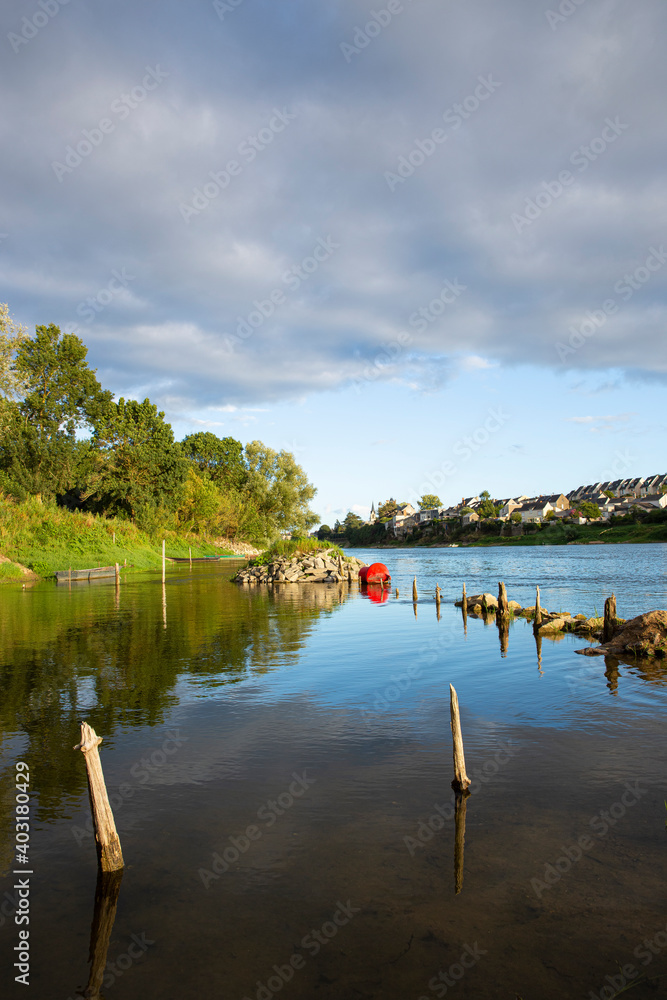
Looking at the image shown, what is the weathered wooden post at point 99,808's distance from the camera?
711 centimetres

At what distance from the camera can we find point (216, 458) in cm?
13500

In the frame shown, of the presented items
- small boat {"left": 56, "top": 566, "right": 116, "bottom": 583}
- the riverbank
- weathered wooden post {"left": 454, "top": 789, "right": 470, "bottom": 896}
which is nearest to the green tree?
small boat {"left": 56, "top": 566, "right": 116, "bottom": 583}

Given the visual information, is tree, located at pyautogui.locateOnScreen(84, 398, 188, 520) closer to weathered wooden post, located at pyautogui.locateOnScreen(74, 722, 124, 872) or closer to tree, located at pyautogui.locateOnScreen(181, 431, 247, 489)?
tree, located at pyautogui.locateOnScreen(181, 431, 247, 489)

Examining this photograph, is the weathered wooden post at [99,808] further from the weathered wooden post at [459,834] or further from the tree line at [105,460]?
the tree line at [105,460]

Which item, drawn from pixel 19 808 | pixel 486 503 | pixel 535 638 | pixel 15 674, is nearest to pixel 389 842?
pixel 19 808

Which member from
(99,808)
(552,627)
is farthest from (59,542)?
(99,808)

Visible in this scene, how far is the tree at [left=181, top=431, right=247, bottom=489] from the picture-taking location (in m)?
129

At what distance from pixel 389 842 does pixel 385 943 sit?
2.09 meters

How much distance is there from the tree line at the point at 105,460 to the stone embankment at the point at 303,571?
25.4 m

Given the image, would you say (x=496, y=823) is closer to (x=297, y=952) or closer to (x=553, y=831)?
(x=553, y=831)

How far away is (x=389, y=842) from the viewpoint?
8.72m

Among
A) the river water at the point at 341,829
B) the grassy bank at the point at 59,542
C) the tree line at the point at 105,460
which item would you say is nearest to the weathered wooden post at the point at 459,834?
the river water at the point at 341,829

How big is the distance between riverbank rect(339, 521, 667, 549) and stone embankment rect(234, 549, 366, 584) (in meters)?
82.2

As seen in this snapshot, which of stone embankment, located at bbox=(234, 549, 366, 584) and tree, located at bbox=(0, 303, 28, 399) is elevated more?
tree, located at bbox=(0, 303, 28, 399)
